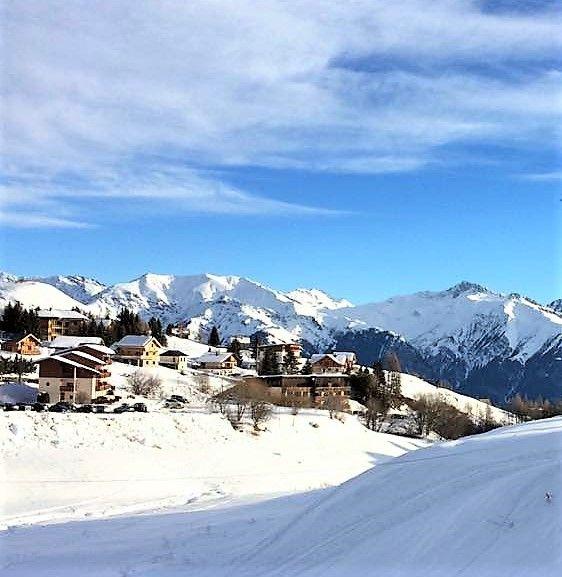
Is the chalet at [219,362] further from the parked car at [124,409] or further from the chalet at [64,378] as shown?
the parked car at [124,409]

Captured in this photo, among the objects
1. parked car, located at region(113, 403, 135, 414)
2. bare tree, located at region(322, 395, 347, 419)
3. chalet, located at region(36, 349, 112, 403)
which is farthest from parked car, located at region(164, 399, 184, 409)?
bare tree, located at region(322, 395, 347, 419)

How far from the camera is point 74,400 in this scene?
53.4 metres

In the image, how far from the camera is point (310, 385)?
78.6 m

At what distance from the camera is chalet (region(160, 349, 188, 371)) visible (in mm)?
87750

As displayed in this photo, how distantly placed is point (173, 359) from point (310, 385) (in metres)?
19.0

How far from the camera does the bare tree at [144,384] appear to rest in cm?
6122

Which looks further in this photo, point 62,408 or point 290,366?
point 290,366

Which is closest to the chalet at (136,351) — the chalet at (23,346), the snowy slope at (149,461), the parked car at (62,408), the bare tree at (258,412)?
the chalet at (23,346)

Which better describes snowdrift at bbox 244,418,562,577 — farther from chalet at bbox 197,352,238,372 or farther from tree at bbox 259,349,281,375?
chalet at bbox 197,352,238,372

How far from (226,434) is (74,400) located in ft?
52.3

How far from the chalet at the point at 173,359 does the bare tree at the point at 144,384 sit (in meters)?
20.5

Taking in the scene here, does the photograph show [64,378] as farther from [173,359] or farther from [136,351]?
[173,359]

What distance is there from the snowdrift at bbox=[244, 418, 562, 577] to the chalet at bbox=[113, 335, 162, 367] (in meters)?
65.5

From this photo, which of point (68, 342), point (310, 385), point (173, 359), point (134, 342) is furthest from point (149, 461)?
point (173, 359)
